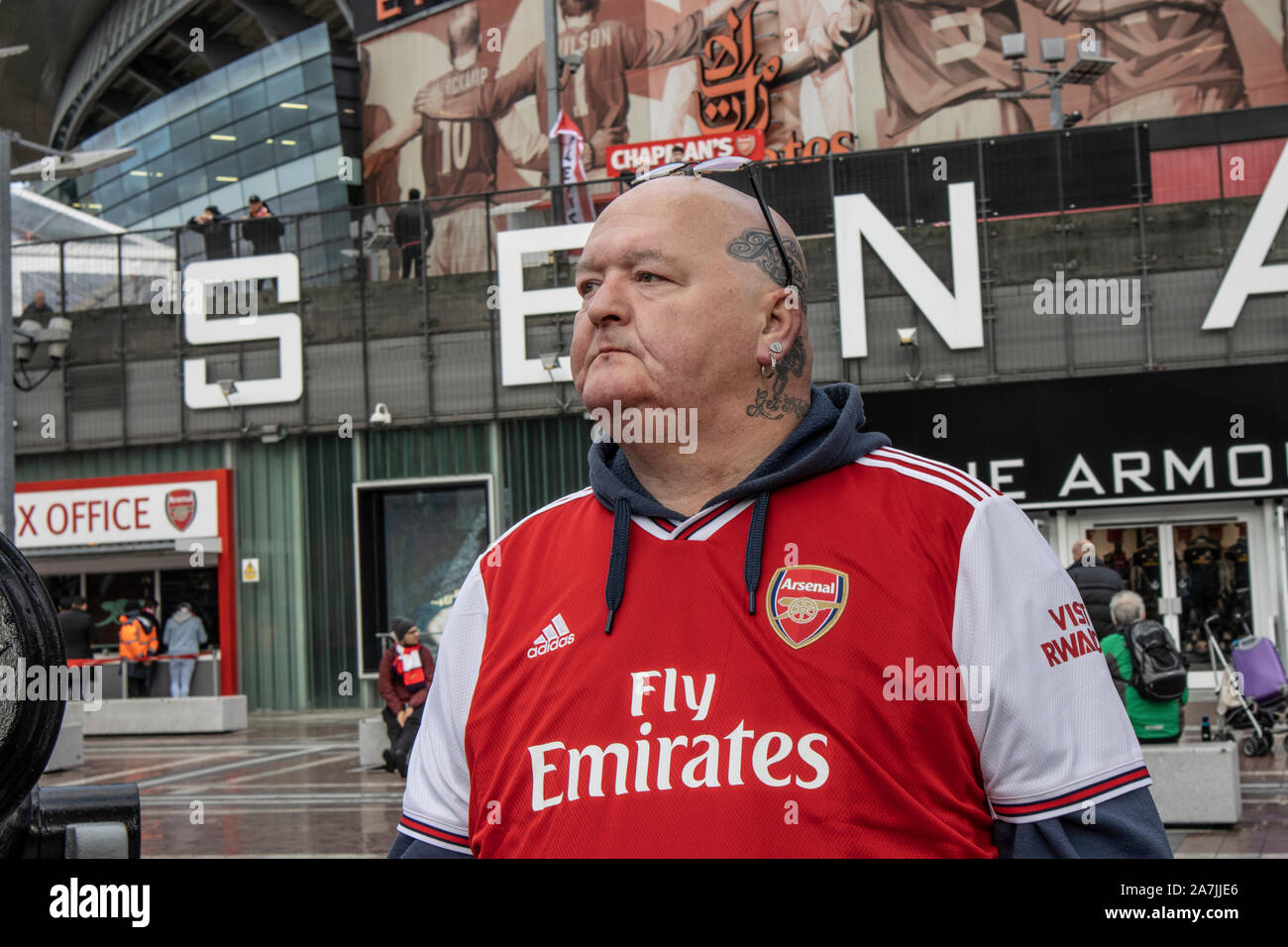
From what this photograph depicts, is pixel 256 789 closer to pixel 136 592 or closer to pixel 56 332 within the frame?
pixel 56 332

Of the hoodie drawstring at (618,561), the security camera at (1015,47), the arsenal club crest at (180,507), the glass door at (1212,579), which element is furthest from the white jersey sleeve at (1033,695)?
the arsenal club crest at (180,507)

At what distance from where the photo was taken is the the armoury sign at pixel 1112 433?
1920cm

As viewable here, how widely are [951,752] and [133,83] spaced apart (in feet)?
152

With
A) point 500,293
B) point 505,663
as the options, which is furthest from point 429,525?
point 505,663

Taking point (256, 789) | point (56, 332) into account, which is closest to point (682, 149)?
point (56, 332)

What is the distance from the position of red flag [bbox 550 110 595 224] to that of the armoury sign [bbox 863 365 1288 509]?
536cm

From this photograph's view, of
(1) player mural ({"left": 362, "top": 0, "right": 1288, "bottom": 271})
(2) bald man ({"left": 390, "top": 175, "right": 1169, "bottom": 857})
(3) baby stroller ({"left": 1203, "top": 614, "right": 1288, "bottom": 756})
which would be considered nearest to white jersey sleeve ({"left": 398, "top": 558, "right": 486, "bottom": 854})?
(2) bald man ({"left": 390, "top": 175, "right": 1169, "bottom": 857})

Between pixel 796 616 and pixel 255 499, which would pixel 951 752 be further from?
pixel 255 499

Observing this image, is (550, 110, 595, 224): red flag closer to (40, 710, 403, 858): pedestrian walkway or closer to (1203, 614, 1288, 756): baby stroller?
(40, 710, 403, 858): pedestrian walkway

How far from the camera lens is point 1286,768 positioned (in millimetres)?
11984

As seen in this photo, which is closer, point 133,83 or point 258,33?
point 258,33

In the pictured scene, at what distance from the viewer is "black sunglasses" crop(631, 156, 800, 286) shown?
6.44 ft

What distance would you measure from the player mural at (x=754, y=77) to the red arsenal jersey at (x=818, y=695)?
21148mm
